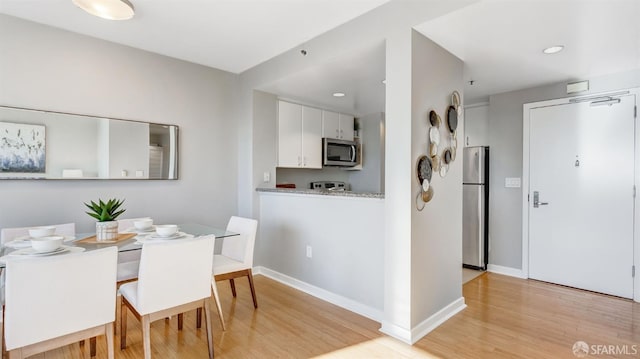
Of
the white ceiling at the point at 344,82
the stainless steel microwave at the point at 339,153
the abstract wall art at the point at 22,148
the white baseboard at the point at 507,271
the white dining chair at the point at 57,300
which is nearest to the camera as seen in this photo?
the white dining chair at the point at 57,300

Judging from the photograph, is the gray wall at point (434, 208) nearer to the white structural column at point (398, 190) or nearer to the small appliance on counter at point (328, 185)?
the white structural column at point (398, 190)

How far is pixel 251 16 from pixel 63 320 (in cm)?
226

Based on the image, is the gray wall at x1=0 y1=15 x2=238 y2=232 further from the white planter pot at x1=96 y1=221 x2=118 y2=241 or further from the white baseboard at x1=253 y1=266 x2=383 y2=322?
the white planter pot at x1=96 y1=221 x2=118 y2=241

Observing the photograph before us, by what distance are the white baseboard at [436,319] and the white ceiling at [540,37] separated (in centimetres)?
208

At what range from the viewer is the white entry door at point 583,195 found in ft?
10.1

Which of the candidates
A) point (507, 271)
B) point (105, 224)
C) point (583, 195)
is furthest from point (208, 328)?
point (583, 195)

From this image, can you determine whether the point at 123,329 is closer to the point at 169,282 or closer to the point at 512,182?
the point at 169,282

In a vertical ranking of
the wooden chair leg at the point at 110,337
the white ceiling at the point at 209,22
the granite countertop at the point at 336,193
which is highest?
the white ceiling at the point at 209,22

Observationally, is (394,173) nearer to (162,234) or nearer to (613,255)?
(162,234)

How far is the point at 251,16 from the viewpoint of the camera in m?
2.48

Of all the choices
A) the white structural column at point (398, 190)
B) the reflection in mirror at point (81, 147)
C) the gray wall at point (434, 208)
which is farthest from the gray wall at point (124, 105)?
the gray wall at point (434, 208)

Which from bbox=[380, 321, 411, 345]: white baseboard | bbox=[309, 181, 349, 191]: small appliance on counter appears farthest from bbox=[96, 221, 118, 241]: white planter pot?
bbox=[309, 181, 349, 191]: small appliance on counter

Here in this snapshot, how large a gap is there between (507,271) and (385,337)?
231 centimetres

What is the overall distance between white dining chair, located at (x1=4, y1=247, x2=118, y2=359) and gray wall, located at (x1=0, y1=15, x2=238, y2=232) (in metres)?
1.45
